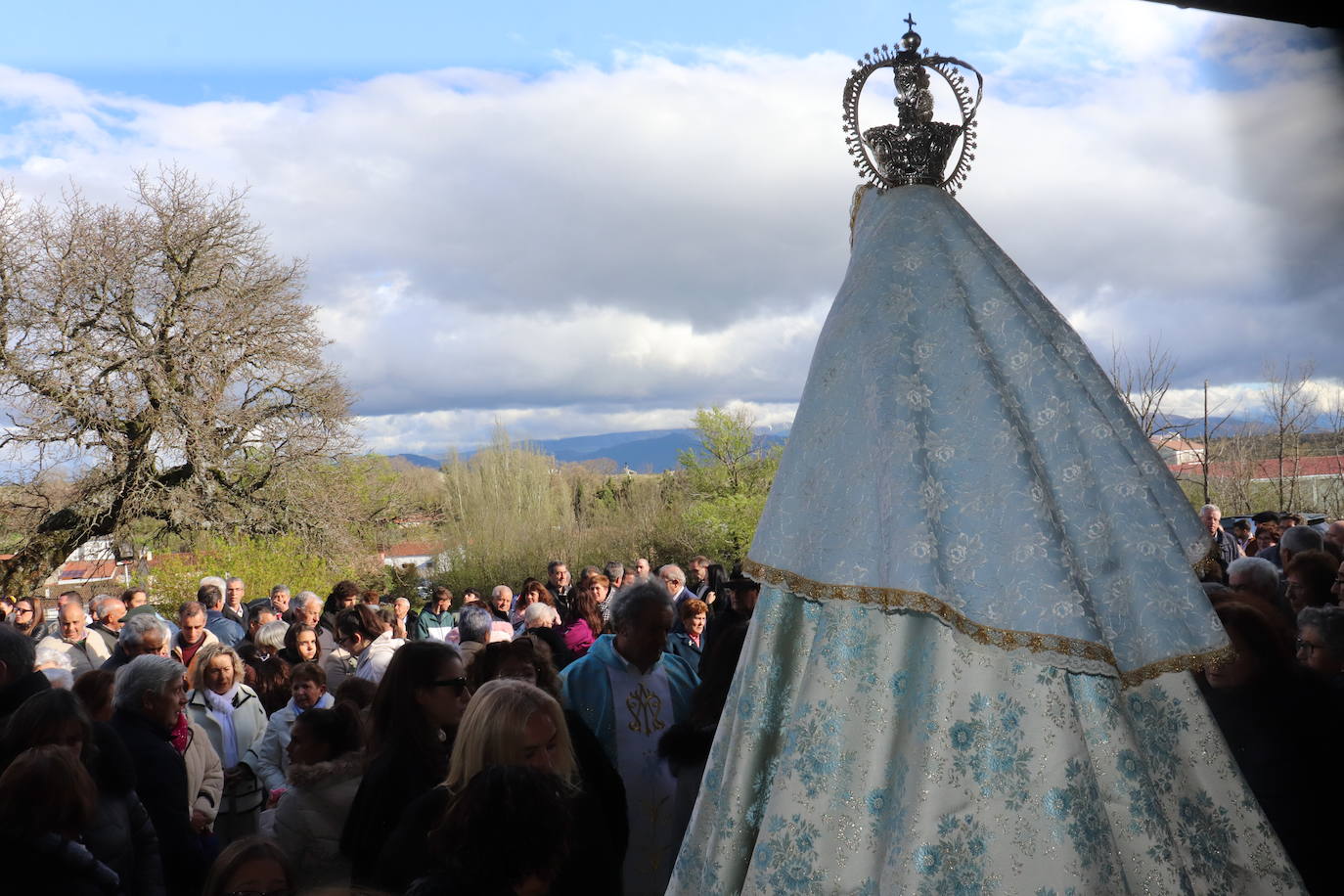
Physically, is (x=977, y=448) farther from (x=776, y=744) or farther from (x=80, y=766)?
(x=80, y=766)

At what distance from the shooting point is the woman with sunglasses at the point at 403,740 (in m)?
3.16

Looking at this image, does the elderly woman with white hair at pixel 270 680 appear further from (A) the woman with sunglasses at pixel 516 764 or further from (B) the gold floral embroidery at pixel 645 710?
(A) the woman with sunglasses at pixel 516 764

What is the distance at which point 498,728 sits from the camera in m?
3.00

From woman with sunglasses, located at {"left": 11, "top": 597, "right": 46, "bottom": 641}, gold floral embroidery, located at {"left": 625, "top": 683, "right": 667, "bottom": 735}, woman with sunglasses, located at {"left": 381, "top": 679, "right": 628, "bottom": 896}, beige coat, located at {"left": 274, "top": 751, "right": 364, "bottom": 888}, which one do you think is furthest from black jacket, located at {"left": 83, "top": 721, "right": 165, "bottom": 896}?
woman with sunglasses, located at {"left": 11, "top": 597, "right": 46, "bottom": 641}

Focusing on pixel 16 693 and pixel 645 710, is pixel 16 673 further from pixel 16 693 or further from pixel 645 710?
pixel 645 710

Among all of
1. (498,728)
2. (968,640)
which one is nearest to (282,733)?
(498,728)

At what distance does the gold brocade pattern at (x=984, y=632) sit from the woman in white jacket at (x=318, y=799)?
207 centimetres

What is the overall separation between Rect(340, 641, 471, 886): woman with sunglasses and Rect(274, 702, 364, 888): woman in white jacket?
30 centimetres

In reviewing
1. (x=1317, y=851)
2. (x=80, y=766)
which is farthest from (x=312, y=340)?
(x=1317, y=851)

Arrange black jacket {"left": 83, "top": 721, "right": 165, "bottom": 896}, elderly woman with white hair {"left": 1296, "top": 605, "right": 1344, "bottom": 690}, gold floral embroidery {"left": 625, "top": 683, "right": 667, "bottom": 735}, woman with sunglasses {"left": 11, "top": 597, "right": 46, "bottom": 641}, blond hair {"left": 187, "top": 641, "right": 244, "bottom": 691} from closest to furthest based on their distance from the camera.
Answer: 1. black jacket {"left": 83, "top": 721, "right": 165, "bottom": 896}
2. elderly woman with white hair {"left": 1296, "top": 605, "right": 1344, "bottom": 690}
3. gold floral embroidery {"left": 625, "top": 683, "right": 667, "bottom": 735}
4. blond hair {"left": 187, "top": 641, "right": 244, "bottom": 691}
5. woman with sunglasses {"left": 11, "top": 597, "right": 46, "bottom": 641}

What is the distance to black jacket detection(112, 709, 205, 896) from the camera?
4.12 m

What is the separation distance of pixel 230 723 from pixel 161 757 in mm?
1644

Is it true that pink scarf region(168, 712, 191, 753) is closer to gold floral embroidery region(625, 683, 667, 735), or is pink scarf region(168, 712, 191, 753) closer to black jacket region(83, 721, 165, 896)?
black jacket region(83, 721, 165, 896)

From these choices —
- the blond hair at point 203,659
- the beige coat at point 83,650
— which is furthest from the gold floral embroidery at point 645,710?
the beige coat at point 83,650
